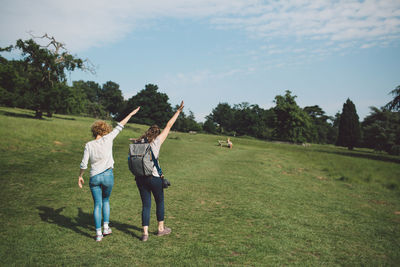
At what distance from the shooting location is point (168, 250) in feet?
17.9

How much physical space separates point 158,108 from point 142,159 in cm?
9534

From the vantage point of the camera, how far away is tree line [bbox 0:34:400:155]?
1378 inches

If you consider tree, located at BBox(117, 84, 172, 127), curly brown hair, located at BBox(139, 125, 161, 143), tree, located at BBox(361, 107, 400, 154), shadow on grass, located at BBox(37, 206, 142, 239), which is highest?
tree, located at BBox(117, 84, 172, 127)

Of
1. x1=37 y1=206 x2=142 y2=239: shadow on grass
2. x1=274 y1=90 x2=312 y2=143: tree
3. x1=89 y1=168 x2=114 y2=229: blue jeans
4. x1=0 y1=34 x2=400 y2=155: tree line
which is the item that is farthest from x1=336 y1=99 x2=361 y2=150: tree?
x1=89 y1=168 x2=114 y2=229: blue jeans

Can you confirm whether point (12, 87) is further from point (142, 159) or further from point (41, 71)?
point (142, 159)

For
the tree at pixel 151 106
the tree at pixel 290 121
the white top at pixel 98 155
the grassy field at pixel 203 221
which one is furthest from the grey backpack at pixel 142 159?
the tree at pixel 151 106

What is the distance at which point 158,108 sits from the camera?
98.8 metres

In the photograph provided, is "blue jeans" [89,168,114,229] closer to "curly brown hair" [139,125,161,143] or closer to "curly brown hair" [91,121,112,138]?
"curly brown hair" [91,121,112,138]

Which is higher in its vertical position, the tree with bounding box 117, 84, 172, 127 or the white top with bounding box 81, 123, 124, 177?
the tree with bounding box 117, 84, 172, 127

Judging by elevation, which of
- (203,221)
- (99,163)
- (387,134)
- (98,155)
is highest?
(387,134)

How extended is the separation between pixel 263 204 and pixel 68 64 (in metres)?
40.0

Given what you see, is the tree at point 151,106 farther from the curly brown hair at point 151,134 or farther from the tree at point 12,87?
the curly brown hair at point 151,134

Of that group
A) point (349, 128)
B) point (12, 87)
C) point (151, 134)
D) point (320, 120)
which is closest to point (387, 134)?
point (349, 128)

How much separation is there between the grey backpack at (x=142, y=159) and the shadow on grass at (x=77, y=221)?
190cm
